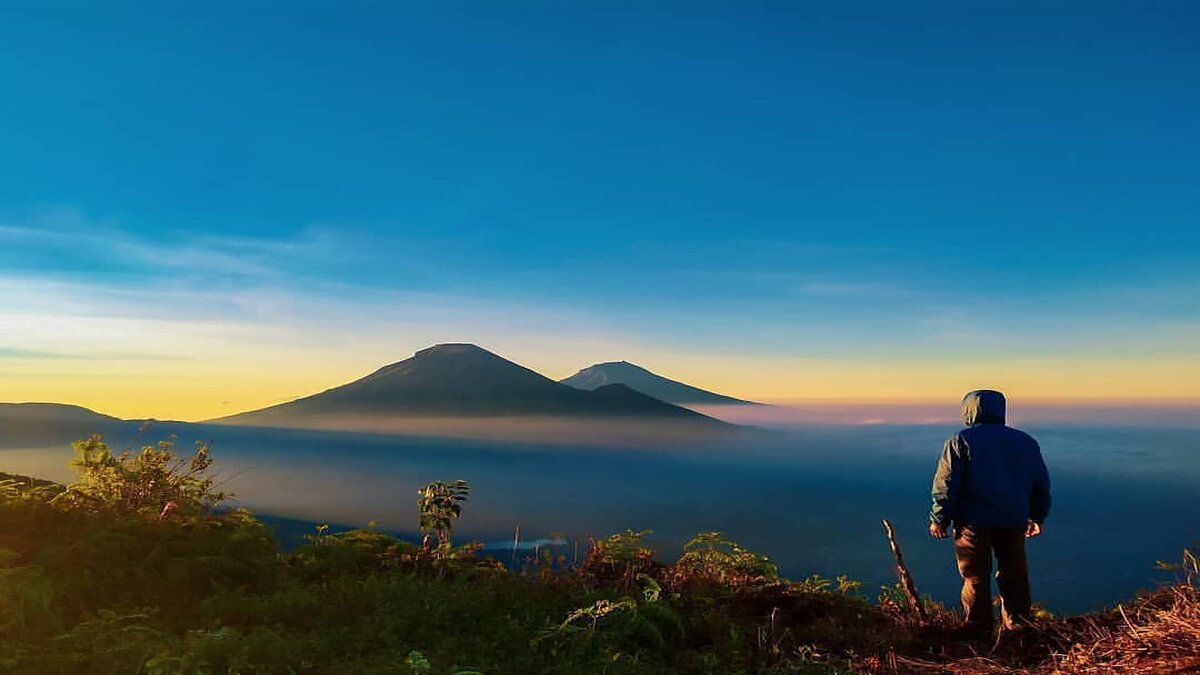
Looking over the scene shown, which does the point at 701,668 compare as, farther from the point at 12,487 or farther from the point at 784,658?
the point at 12,487

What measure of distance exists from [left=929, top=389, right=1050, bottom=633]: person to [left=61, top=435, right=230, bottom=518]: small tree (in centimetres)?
976

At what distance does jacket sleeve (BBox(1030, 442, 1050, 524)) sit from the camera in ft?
28.3

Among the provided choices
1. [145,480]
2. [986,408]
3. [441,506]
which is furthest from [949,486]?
[145,480]

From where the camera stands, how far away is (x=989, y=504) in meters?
8.48

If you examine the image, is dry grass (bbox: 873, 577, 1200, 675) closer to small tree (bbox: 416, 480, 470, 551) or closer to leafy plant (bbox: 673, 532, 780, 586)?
leafy plant (bbox: 673, 532, 780, 586)

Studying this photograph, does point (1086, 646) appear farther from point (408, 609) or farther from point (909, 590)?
point (408, 609)

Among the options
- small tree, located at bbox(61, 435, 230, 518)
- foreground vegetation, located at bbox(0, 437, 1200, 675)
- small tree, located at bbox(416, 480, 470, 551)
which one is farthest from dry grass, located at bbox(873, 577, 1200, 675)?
small tree, located at bbox(61, 435, 230, 518)

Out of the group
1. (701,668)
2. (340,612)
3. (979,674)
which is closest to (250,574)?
(340,612)

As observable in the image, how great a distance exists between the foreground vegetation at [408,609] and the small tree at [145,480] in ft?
0.09

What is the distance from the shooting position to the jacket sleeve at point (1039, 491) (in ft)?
28.3

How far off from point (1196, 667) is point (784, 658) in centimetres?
315

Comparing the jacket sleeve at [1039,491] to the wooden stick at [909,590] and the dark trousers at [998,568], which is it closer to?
the dark trousers at [998,568]

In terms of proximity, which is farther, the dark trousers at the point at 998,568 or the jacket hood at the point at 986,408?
the jacket hood at the point at 986,408

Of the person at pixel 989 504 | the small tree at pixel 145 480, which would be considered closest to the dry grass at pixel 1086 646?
the person at pixel 989 504
